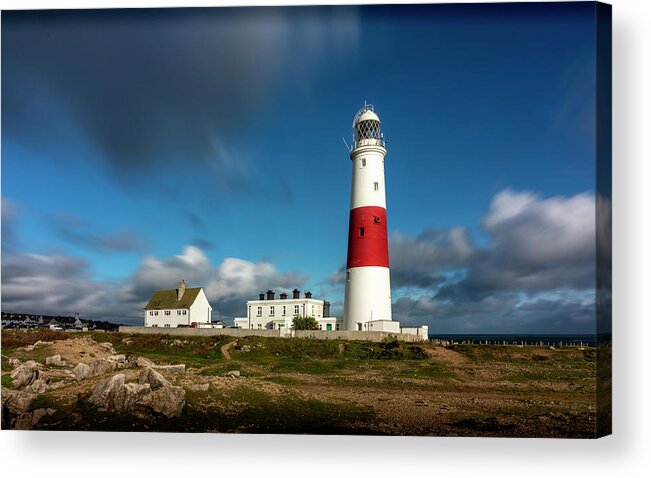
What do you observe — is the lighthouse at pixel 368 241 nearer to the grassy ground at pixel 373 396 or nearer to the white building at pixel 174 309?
the grassy ground at pixel 373 396

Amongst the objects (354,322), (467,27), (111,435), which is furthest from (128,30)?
(354,322)

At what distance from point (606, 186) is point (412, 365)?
35.4 feet

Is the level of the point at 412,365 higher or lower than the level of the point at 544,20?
lower

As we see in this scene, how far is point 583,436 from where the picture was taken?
12.6 m

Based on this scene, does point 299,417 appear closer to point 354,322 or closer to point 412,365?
point 412,365

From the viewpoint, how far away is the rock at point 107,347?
24.0 meters

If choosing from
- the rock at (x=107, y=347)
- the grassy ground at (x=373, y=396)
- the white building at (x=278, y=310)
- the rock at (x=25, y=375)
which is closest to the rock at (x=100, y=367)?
the grassy ground at (x=373, y=396)

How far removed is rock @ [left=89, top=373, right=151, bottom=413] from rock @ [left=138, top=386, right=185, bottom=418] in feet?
0.61

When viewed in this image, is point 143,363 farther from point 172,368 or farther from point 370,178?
point 370,178

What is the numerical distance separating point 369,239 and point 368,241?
0.11m

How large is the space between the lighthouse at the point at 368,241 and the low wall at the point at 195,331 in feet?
16.3

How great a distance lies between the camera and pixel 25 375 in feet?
50.7

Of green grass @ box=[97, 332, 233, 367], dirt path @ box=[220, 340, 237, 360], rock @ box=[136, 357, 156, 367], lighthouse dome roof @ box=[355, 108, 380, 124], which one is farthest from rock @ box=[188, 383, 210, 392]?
lighthouse dome roof @ box=[355, 108, 380, 124]

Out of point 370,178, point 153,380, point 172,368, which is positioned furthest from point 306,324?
point 153,380
